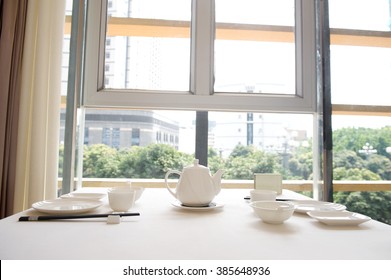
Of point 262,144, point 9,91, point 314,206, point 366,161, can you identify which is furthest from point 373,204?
point 9,91

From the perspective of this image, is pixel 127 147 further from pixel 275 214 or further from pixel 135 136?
pixel 275 214

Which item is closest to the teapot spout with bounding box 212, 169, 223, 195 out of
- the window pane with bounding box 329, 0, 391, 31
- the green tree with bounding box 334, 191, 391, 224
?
the green tree with bounding box 334, 191, 391, 224

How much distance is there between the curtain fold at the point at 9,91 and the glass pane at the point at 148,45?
1.66 feet

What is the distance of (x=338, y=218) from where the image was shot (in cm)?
68

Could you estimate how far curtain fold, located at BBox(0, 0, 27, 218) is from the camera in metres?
1.31

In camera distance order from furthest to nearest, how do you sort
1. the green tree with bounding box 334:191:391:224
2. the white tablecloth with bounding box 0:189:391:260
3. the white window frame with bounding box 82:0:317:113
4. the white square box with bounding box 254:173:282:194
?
the green tree with bounding box 334:191:391:224
the white window frame with bounding box 82:0:317:113
the white square box with bounding box 254:173:282:194
the white tablecloth with bounding box 0:189:391:260

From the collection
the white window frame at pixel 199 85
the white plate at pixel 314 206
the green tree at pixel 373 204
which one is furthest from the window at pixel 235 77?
the white plate at pixel 314 206

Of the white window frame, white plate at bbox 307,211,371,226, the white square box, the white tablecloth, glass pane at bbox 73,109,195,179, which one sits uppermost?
the white window frame

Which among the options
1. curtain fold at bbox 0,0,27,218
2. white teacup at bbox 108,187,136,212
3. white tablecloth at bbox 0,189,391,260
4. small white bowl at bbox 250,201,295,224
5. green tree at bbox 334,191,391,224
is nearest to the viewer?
white tablecloth at bbox 0,189,391,260

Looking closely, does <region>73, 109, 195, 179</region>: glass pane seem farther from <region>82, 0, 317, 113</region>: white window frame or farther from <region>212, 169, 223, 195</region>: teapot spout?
<region>212, 169, 223, 195</region>: teapot spout

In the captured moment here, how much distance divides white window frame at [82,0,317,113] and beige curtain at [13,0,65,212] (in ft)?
0.73

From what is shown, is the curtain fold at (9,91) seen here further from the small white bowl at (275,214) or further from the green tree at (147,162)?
the small white bowl at (275,214)

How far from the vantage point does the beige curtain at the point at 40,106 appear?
4.52 ft

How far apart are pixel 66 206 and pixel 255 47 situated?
157 centimetres
